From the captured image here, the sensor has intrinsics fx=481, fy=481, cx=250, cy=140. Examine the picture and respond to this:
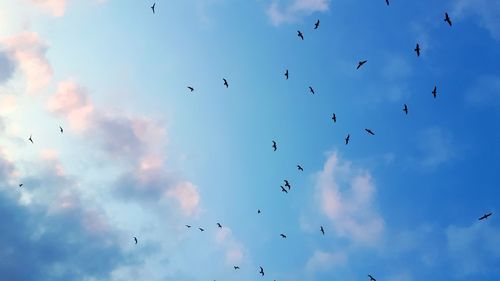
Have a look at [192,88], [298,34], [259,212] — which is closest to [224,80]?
[192,88]

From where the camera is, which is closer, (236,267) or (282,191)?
(282,191)

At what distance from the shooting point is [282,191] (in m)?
56.2

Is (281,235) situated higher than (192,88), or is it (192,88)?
(192,88)

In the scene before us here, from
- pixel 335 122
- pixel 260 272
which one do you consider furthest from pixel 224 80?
pixel 260 272

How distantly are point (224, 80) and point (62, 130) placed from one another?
2112 centimetres

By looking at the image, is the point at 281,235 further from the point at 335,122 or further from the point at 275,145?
the point at 335,122

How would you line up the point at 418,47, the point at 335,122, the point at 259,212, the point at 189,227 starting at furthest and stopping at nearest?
the point at 189,227, the point at 259,212, the point at 335,122, the point at 418,47

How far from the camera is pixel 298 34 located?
50375mm

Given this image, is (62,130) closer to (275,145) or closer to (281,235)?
(275,145)

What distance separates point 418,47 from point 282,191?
A: 71.9ft

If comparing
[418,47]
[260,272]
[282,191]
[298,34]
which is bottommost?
[260,272]

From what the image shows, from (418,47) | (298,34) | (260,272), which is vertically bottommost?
(260,272)

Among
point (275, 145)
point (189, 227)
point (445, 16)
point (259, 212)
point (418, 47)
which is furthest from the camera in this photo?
point (189, 227)

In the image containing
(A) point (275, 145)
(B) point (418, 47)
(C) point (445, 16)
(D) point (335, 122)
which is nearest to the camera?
(C) point (445, 16)
